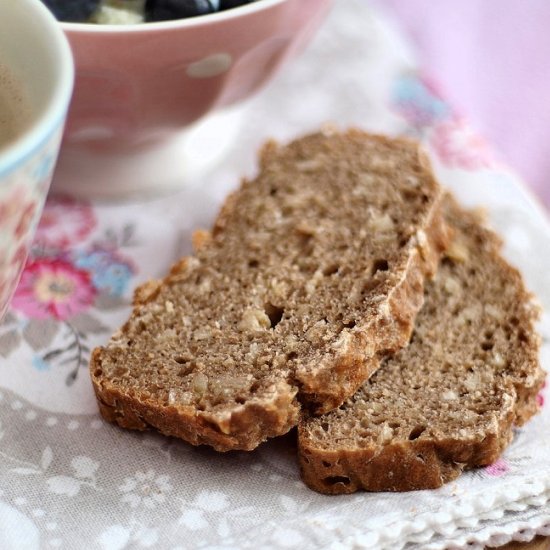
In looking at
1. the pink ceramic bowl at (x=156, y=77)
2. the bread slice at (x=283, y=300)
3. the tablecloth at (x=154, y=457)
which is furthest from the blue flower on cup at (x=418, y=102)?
the pink ceramic bowl at (x=156, y=77)

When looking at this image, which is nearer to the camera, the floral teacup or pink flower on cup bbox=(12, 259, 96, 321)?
the floral teacup

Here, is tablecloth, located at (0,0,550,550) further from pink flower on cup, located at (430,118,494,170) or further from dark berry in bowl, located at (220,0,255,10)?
dark berry in bowl, located at (220,0,255,10)

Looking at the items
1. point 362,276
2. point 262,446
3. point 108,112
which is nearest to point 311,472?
point 262,446

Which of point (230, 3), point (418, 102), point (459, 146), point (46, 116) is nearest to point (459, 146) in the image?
point (459, 146)

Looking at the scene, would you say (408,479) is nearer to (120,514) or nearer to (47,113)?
(120,514)

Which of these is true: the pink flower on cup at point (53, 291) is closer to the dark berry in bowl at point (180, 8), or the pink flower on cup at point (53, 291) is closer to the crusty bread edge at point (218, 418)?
the crusty bread edge at point (218, 418)

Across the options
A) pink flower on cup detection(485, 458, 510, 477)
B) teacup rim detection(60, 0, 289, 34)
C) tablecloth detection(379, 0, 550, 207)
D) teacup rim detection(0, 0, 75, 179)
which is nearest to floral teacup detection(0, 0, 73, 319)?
teacup rim detection(0, 0, 75, 179)
